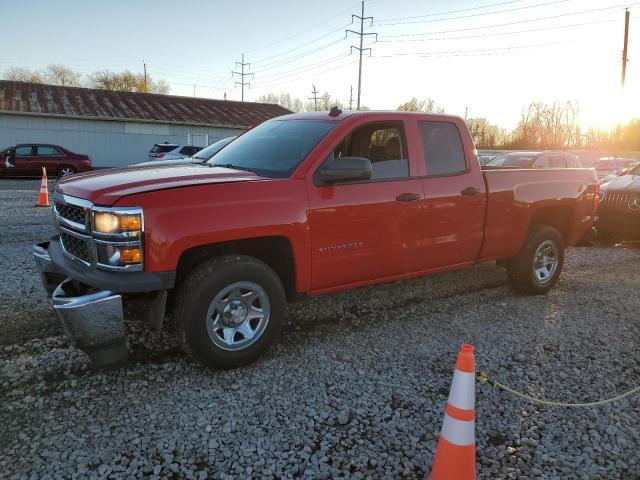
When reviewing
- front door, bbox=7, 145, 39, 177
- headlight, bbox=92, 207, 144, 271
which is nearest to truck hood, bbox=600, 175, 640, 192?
headlight, bbox=92, 207, 144, 271

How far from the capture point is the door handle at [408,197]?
4348 millimetres

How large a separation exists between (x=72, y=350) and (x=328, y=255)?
2182 millimetres

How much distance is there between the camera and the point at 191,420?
310 centimetres

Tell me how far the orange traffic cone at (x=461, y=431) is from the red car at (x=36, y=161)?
22188mm

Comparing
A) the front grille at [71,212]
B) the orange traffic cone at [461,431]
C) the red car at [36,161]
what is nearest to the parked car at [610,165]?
the red car at [36,161]

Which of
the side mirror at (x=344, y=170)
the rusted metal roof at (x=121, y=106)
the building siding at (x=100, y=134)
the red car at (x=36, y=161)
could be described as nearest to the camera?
the side mirror at (x=344, y=170)

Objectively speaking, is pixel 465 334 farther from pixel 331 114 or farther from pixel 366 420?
pixel 331 114

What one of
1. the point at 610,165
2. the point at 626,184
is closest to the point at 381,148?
the point at 626,184

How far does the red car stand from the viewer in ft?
66.7

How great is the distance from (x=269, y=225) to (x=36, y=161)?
20.8 m

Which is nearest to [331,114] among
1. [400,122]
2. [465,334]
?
[400,122]

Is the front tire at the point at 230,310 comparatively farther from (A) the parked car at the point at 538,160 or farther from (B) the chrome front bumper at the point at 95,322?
(A) the parked car at the point at 538,160

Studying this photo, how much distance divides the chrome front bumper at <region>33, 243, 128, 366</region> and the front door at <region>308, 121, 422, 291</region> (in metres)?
1.51

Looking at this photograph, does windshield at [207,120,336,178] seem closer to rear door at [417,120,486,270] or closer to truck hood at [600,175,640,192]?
→ rear door at [417,120,486,270]
